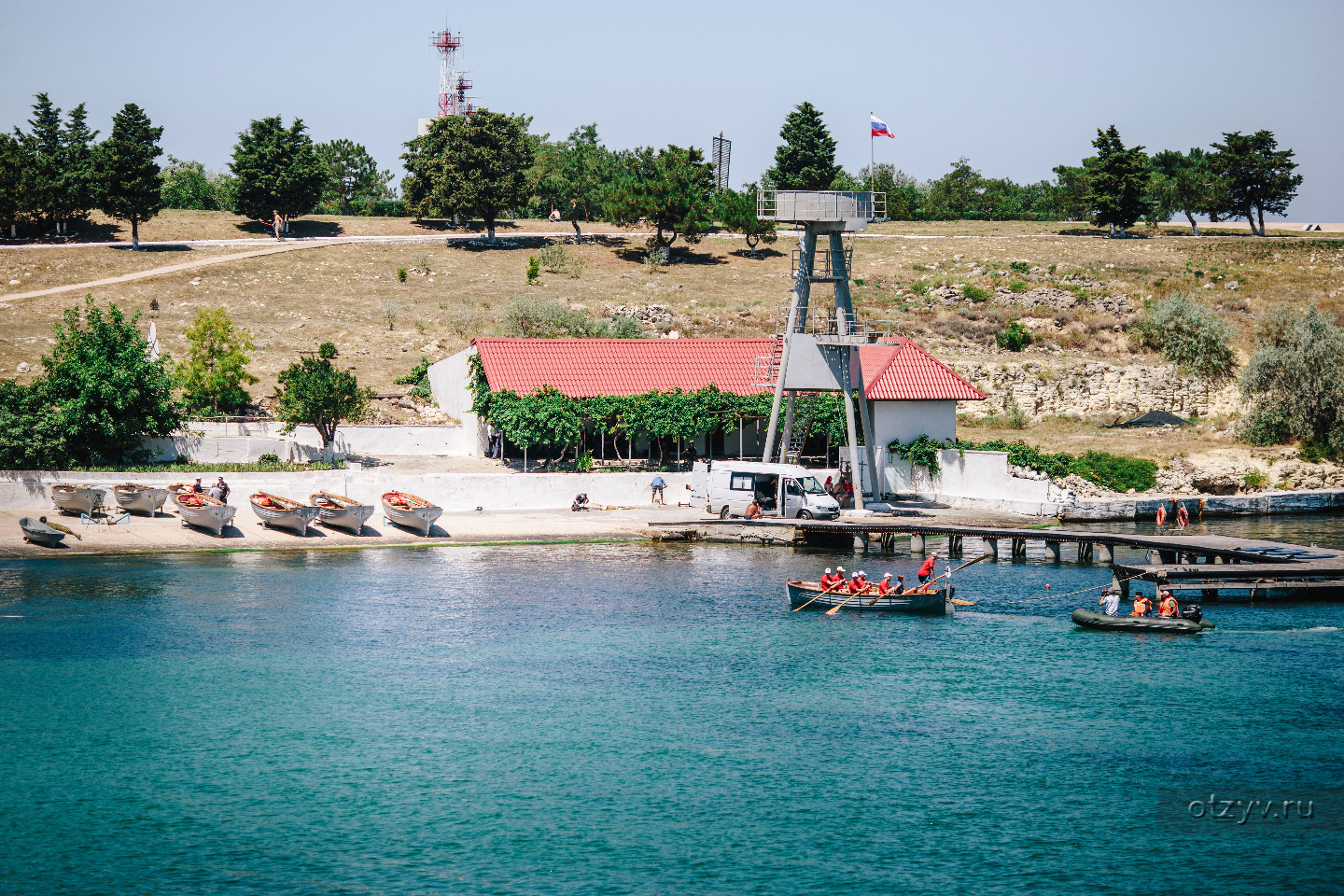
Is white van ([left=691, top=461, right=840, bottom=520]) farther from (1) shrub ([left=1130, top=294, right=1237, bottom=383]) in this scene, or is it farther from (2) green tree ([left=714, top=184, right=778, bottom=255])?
(2) green tree ([left=714, top=184, right=778, bottom=255])

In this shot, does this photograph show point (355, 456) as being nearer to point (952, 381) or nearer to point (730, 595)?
point (730, 595)

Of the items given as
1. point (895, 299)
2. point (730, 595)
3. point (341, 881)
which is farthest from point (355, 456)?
point (895, 299)

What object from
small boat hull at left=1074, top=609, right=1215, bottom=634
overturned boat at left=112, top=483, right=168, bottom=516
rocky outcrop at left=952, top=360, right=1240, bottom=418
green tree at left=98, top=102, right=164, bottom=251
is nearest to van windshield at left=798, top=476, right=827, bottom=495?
small boat hull at left=1074, top=609, right=1215, bottom=634

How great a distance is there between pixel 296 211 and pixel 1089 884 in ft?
322

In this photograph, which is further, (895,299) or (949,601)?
(895,299)

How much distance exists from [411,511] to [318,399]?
9.61 meters

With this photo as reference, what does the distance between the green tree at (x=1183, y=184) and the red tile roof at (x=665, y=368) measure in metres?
73.2

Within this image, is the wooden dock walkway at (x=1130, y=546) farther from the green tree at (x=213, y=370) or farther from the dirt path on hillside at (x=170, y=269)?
the dirt path on hillside at (x=170, y=269)

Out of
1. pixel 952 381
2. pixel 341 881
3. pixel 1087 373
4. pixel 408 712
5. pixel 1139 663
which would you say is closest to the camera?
pixel 341 881

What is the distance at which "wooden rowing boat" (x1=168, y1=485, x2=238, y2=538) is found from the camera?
43.2m

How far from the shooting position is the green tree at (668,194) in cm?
9781

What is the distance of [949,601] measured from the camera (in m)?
36.2

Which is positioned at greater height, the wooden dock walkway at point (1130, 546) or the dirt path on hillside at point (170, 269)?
the dirt path on hillside at point (170, 269)

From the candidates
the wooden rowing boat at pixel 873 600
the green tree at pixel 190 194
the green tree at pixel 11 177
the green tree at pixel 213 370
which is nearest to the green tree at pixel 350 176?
the green tree at pixel 190 194
